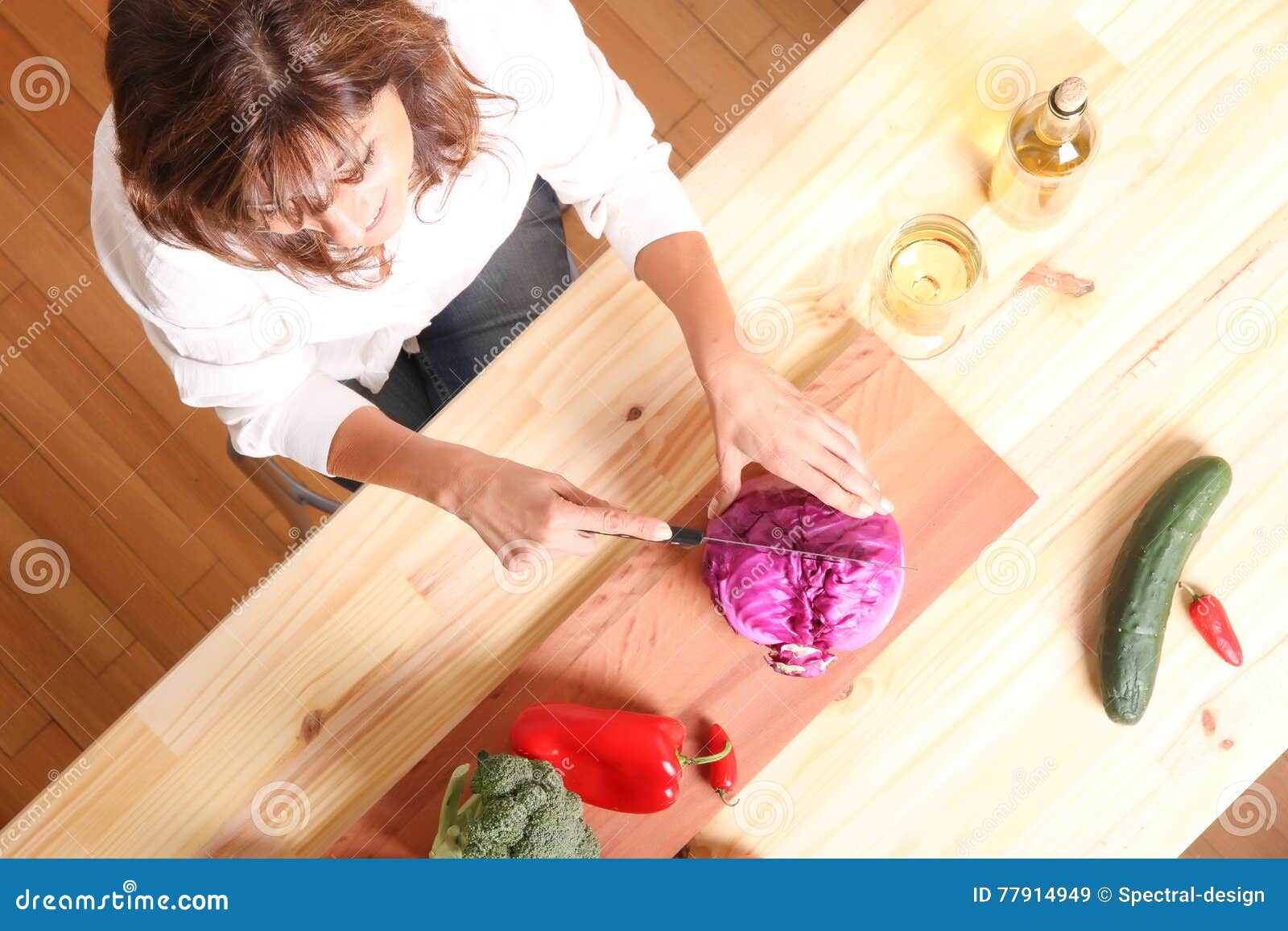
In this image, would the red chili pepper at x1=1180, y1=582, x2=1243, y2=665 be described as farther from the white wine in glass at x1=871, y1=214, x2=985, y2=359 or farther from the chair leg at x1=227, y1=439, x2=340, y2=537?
the chair leg at x1=227, y1=439, x2=340, y2=537

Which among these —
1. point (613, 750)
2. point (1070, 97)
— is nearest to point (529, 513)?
point (613, 750)

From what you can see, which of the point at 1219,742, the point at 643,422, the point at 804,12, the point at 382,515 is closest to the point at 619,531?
the point at 643,422

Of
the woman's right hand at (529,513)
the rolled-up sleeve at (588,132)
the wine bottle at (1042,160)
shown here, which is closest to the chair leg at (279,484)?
the woman's right hand at (529,513)

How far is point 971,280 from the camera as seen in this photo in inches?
46.3

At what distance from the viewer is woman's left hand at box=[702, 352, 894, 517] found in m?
1.11

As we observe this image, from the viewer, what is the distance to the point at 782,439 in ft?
3.67

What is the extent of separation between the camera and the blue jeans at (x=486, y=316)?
1.40 m

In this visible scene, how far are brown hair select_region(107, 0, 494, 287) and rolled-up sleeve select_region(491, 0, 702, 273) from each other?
0.15 metres

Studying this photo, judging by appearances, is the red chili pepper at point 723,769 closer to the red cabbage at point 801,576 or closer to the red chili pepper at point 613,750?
the red chili pepper at point 613,750

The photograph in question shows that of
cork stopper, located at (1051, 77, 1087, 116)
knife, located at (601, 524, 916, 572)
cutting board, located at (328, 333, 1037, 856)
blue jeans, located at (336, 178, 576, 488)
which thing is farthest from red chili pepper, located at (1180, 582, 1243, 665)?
blue jeans, located at (336, 178, 576, 488)

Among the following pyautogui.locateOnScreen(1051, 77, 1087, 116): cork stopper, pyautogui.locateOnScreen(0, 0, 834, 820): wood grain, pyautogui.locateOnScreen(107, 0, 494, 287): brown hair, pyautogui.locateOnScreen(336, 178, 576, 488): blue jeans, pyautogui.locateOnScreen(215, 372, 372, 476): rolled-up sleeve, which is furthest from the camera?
pyautogui.locateOnScreen(0, 0, 834, 820): wood grain

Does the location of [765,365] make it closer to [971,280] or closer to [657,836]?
[971,280]

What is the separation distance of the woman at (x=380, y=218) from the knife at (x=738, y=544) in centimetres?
5

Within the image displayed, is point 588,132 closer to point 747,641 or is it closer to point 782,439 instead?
point 782,439
